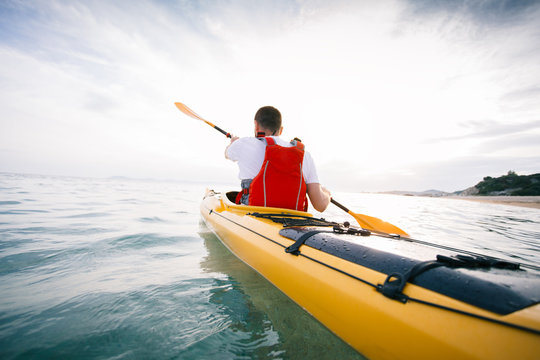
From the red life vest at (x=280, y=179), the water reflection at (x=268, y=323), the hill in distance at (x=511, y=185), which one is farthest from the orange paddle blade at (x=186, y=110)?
the hill in distance at (x=511, y=185)

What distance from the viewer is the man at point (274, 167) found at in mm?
2633

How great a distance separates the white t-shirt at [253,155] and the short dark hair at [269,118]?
0.34m

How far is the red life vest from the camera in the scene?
2.62m

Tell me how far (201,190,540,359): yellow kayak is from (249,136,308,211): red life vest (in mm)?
900

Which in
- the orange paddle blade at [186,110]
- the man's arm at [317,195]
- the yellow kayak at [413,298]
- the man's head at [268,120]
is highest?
the orange paddle blade at [186,110]

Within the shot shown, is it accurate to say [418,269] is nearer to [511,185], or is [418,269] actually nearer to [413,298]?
[413,298]

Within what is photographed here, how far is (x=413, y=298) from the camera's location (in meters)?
1.10

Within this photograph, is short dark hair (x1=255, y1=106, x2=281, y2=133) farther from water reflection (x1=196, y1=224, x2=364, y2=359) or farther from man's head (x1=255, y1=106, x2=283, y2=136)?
water reflection (x1=196, y1=224, x2=364, y2=359)

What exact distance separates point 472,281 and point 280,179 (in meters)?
1.94

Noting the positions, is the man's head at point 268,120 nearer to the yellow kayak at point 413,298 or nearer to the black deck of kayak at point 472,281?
the yellow kayak at point 413,298

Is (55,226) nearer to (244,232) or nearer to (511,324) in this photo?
(244,232)

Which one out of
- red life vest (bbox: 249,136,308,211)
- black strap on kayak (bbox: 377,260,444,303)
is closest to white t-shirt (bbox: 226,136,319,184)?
red life vest (bbox: 249,136,308,211)

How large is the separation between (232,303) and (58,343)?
1.24 meters

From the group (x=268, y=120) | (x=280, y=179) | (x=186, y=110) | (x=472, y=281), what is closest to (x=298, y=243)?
(x=280, y=179)
